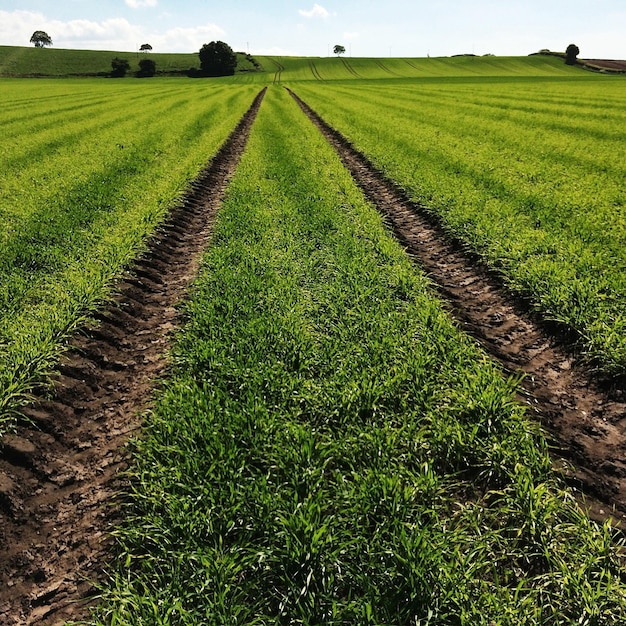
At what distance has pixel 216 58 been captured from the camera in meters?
111

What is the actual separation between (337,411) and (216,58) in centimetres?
12959

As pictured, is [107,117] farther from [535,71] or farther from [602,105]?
[535,71]

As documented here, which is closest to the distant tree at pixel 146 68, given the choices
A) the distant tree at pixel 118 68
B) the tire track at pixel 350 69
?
the distant tree at pixel 118 68

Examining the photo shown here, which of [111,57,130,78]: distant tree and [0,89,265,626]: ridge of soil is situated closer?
[0,89,265,626]: ridge of soil

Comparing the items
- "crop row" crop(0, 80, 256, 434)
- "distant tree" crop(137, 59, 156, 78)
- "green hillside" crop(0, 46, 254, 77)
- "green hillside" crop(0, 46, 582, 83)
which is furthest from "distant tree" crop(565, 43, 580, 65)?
"crop row" crop(0, 80, 256, 434)

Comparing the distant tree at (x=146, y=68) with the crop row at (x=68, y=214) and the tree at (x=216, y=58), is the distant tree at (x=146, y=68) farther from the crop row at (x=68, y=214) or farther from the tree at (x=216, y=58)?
the crop row at (x=68, y=214)

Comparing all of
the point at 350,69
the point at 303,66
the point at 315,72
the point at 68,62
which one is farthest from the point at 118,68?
the point at 350,69

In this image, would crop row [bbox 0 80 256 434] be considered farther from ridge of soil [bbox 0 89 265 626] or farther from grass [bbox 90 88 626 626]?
grass [bbox 90 88 626 626]

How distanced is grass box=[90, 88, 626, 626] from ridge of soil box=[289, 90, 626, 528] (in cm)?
26

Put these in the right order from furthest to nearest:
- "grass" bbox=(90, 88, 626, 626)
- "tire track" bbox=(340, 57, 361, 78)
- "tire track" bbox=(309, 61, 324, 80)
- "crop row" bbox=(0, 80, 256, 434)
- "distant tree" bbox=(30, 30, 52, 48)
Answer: "distant tree" bbox=(30, 30, 52, 48), "tire track" bbox=(340, 57, 361, 78), "tire track" bbox=(309, 61, 324, 80), "crop row" bbox=(0, 80, 256, 434), "grass" bbox=(90, 88, 626, 626)

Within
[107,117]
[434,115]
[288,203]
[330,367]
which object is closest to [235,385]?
[330,367]

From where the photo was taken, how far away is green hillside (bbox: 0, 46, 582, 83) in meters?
99.8

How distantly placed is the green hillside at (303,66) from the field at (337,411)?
9982cm

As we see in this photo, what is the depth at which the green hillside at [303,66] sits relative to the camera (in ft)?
327
